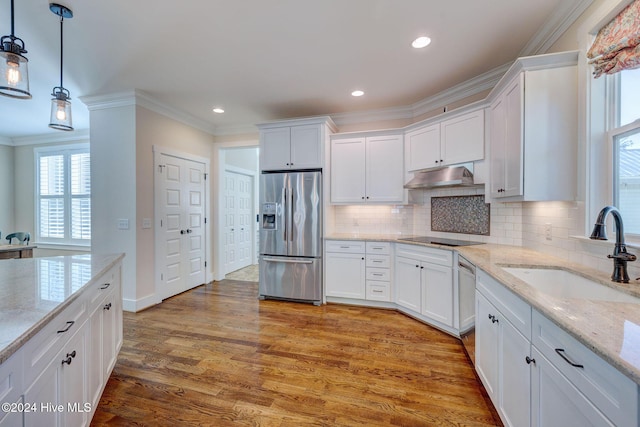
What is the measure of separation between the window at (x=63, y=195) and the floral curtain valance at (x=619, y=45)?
688 cm

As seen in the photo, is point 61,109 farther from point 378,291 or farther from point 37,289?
point 378,291

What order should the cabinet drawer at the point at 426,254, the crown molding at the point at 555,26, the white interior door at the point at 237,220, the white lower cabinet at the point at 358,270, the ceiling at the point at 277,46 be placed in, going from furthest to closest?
1. the white interior door at the point at 237,220
2. the white lower cabinet at the point at 358,270
3. the cabinet drawer at the point at 426,254
4. the ceiling at the point at 277,46
5. the crown molding at the point at 555,26

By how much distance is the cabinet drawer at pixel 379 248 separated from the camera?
3443 mm

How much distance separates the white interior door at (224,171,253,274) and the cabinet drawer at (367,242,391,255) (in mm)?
2914

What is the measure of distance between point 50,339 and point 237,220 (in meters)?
4.57

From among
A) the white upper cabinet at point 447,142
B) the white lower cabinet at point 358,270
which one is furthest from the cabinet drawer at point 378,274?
the white upper cabinet at point 447,142

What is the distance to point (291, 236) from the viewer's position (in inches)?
147

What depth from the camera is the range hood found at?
9.14ft

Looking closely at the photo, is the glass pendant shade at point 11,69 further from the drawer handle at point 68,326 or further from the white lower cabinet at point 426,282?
the white lower cabinet at point 426,282

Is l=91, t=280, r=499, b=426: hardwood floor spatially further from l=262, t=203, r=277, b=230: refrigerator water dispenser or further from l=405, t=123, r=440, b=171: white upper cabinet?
l=405, t=123, r=440, b=171: white upper cabinet

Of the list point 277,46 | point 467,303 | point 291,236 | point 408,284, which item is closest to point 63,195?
point 291,236

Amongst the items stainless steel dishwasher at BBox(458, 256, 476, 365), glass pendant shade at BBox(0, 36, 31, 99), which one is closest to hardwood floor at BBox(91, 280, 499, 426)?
stainless steel dishwasher at BBox(458, 256, 476, 365)

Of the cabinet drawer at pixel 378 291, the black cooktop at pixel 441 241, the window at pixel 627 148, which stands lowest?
the cabinet drawer at pixel 378 291

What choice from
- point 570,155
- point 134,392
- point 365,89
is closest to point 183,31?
point 365,89
